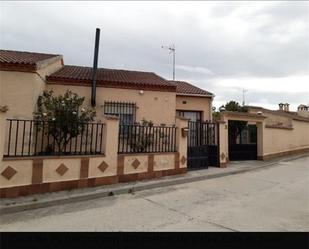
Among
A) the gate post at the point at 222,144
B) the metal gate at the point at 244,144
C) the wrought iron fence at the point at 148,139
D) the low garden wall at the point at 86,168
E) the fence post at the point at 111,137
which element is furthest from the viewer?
the metal gate at the point at 244,144

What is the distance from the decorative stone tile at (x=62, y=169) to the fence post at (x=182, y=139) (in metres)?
3.98

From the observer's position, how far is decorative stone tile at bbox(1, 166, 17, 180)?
6125 mm

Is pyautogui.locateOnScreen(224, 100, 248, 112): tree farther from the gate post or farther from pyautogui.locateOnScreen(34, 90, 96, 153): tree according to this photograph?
pyautogui.locateOnScreen(34, 90, 96, 153): tree

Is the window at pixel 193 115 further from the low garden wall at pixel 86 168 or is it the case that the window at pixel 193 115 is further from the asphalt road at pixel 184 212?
the asphalt road at pixel 184 212

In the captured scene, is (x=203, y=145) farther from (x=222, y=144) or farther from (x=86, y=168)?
(x=86, y=168)

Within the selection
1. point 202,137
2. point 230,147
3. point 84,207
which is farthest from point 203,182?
point 230,147

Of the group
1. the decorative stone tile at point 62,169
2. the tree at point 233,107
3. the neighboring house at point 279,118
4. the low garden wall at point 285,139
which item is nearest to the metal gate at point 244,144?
the low garden wall at point 285,139

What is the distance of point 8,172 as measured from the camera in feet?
20.2

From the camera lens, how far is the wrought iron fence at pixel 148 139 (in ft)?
28.5

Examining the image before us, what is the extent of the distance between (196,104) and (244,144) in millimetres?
3342

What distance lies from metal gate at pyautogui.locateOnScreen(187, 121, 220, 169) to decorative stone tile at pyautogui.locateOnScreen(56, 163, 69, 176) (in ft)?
16.1

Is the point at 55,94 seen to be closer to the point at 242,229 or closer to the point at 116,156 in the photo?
the point at 116,156

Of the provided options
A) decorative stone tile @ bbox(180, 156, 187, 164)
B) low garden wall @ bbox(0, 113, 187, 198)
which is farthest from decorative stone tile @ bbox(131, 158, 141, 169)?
decorative stone tile @ bbox(180, 156, 187, 164)

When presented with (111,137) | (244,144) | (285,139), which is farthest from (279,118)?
(111,137)
